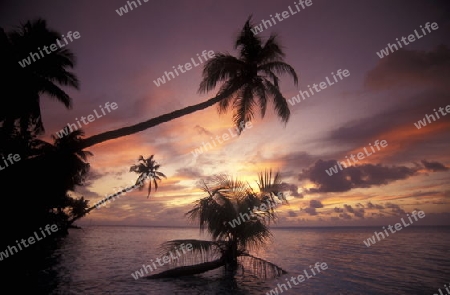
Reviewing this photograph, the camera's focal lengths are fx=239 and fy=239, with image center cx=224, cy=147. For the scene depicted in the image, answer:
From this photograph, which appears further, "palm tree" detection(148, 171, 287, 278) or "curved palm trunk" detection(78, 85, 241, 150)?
"palm tree" detection(148, 171, 287, 278)

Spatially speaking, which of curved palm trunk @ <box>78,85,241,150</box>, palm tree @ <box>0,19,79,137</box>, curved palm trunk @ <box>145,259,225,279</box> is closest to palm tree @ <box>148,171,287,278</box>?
curved palm trunk @ <box>145,259,225,279</box>

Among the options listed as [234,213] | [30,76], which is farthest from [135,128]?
[30,76]

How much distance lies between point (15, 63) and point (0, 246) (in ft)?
42.6

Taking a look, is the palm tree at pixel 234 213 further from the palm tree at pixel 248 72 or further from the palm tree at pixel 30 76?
the palm tree at pixel 30 76

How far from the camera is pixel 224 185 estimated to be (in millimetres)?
12586

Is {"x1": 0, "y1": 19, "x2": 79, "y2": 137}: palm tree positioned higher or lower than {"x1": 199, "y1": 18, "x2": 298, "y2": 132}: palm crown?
higher

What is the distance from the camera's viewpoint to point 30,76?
15758 millimetres

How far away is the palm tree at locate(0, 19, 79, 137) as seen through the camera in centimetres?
1327

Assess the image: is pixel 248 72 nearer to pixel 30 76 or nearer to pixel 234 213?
pixel 234 213

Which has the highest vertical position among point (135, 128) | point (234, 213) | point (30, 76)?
point (30, 76)

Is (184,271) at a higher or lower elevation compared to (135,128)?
lower

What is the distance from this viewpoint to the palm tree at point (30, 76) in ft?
43.5

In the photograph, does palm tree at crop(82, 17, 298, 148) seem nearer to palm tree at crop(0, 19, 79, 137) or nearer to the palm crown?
the palm crown

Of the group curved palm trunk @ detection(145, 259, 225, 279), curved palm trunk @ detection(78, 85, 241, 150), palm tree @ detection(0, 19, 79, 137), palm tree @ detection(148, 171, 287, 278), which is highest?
palm tree @ detection(0, 19, 79, 137)
